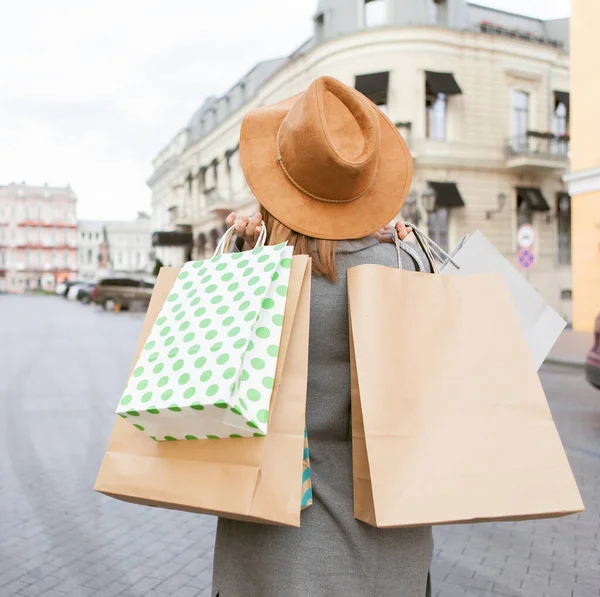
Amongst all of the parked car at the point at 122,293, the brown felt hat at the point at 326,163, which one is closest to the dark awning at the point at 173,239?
the parked car at the point at 122,293

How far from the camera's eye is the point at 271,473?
1384 millimetres

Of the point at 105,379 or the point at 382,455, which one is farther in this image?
the point at 105,379

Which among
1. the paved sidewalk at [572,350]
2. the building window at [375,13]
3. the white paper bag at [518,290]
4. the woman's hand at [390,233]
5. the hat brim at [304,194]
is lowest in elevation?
the paved sidewalk at [572,350]

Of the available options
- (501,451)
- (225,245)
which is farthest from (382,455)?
(225,245)

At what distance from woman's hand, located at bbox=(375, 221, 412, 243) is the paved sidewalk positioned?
11313 millimetres

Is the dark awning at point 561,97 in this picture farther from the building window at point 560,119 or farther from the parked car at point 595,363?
the parked car at point 595,363

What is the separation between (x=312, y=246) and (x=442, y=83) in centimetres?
2200

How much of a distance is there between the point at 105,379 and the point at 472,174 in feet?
53.2

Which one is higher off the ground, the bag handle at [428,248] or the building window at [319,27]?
the building window at [319,27]

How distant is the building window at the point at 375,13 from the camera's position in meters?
22.7

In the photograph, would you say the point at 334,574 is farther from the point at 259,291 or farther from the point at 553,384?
the point at 553,384

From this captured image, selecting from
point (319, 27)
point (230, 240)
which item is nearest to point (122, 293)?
point (319, 27)

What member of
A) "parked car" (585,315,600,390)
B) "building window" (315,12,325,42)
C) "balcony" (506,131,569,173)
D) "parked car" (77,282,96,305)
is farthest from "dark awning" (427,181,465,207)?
"parked car" (77,282,96,305)

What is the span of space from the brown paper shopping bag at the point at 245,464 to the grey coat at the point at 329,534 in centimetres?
14
